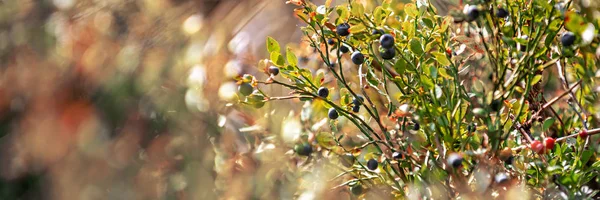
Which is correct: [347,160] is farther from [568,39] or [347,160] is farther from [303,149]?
[568,39]

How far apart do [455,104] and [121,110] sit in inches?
17.2

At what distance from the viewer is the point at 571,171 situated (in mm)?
→ 789

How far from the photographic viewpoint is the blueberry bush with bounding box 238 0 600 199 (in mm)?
725

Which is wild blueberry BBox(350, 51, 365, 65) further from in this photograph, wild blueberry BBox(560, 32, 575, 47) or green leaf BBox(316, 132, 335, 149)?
wild blueberry BBox(560, 32, 575, 47)

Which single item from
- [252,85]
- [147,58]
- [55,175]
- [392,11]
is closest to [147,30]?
[147,58]

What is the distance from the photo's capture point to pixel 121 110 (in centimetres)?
50

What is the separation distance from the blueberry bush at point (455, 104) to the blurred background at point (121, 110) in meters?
0.10

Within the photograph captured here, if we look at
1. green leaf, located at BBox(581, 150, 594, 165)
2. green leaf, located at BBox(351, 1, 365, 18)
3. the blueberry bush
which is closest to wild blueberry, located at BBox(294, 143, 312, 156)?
the blueberry bush

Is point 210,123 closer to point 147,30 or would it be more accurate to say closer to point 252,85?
point 147,30

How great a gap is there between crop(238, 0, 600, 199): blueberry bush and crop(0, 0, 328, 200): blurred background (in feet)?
0.32

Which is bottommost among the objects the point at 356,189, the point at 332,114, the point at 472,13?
the point at 356,189

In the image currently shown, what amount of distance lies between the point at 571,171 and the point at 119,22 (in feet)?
1.82

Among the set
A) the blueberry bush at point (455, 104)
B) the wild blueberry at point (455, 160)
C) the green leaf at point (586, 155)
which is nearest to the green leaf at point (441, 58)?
the blueberry bush at point (455, 104)

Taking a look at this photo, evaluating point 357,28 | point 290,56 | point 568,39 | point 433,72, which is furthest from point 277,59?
point 568,39
